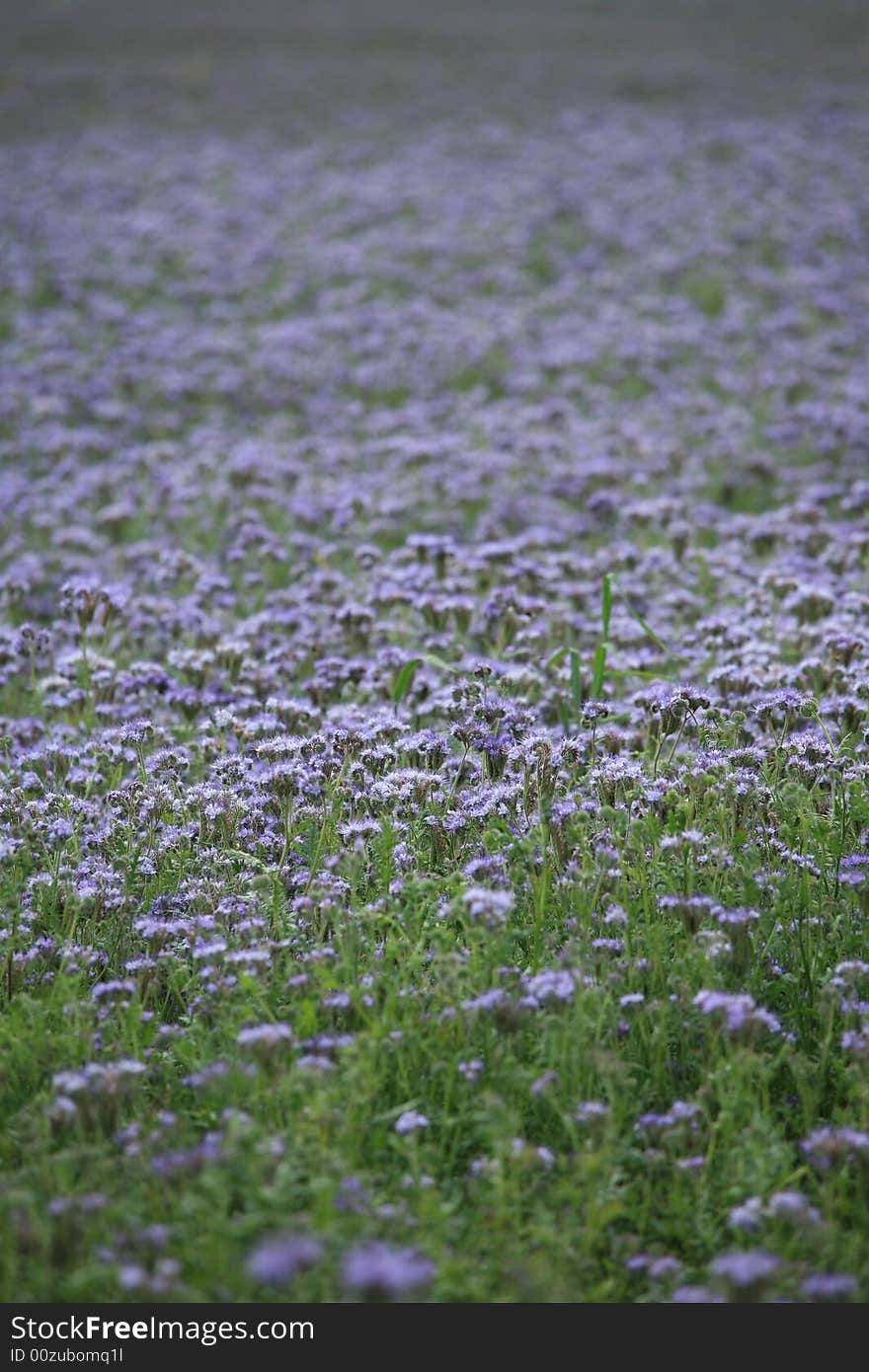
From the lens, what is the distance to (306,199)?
2089cm

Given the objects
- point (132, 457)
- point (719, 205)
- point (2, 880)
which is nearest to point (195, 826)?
point (2, 880)

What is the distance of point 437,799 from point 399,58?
34.6m

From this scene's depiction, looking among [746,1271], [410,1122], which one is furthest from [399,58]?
[746,1271]

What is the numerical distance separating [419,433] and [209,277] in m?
6.55

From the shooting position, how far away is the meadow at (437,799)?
12.2ft

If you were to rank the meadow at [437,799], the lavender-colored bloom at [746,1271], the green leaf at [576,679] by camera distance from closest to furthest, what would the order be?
1. the lavender-colored bloom at [746,1271]
2. the meadow at [437,799]
3. the green leaf at [576,679]

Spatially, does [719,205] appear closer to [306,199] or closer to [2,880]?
[306,199]

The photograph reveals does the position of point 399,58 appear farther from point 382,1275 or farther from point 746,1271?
point 382,1275

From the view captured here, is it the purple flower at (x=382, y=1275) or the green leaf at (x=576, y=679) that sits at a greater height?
the green leaf at (x=576, y=679)

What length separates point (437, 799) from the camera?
5.58 metres

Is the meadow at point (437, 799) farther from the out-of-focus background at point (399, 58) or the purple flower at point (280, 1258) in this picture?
the out-of-focus background at point (399, 58)

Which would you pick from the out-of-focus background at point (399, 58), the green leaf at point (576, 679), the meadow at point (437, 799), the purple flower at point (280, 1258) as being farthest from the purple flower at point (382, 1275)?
the out-of-focus background at point (399, 58)

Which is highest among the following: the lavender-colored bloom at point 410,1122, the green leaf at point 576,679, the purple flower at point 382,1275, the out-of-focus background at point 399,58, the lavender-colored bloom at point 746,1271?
the out-of-focus background at point 399,58

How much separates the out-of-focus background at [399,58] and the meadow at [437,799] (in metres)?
13.9
